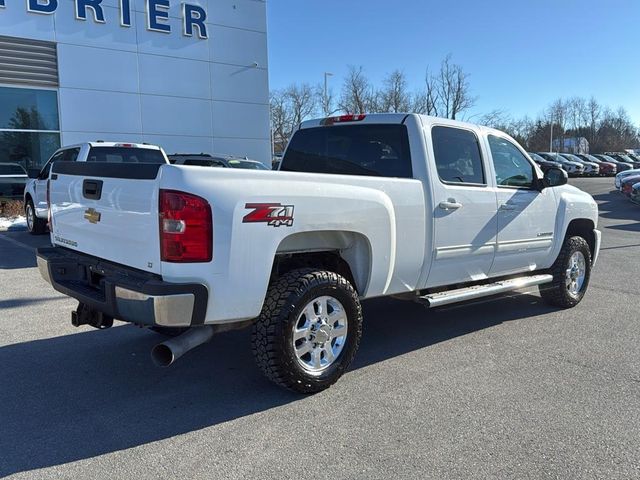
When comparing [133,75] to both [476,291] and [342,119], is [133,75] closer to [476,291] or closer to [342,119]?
[342,119]

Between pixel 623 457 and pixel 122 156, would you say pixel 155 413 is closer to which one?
pixel 623 457

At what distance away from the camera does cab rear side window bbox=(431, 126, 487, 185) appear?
191 inches

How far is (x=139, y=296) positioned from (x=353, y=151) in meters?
2.53

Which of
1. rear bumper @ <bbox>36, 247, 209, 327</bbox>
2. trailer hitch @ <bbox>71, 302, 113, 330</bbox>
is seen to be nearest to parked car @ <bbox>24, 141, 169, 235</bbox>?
trailer hitch @ <bbox>71, 302, 113, 330</bbox>

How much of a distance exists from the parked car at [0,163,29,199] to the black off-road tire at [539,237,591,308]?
15.7 metres

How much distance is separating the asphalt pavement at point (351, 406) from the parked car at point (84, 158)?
14.9 feet

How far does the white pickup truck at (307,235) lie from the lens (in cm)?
327

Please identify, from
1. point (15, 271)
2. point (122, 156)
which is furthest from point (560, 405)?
point (122, 156)

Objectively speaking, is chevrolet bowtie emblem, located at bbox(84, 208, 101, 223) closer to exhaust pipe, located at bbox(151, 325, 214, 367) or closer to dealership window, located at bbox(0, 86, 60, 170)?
exhaust pipe, located at bbox(151, 325, 214, 367)

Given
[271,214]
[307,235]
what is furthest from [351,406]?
[271,214]

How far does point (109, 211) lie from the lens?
3697 millimetres

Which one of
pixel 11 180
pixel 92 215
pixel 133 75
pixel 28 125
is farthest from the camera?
pixel 133 75

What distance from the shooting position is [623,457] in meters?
3.11

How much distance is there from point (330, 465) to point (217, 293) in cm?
118
